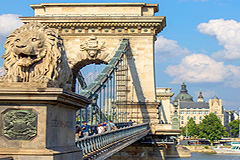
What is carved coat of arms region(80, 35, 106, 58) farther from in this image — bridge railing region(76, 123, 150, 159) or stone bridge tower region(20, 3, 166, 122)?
bridge railing region(76, 123, 150, 159)

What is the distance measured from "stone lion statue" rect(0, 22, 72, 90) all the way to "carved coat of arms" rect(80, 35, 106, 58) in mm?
30979

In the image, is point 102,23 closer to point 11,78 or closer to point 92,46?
point 92,46

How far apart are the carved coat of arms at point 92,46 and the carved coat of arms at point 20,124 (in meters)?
31.6

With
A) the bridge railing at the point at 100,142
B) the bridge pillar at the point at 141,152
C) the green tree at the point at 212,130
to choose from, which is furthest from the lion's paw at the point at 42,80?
the green tree at the point at 212,130

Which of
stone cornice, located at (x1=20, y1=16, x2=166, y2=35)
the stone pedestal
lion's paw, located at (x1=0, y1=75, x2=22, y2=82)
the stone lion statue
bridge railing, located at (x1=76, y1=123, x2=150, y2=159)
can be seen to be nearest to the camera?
the stone pedestal

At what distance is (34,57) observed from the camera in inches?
304

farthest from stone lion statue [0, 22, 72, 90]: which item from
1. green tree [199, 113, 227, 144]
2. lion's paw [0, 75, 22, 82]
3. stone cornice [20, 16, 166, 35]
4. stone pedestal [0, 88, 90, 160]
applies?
green tree [199, 113, 227, 144]

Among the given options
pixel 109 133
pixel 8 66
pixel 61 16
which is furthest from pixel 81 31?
pixel 8 66

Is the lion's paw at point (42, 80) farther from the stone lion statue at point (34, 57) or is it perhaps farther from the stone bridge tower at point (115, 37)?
the stone bridge tower at point (115, 37)

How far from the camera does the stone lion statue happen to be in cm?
757

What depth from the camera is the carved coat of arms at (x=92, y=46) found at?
3884 cm

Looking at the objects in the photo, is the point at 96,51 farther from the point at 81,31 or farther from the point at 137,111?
the point at 137,111

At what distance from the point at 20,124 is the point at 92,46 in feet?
105

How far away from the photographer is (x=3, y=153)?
23.4 ft
